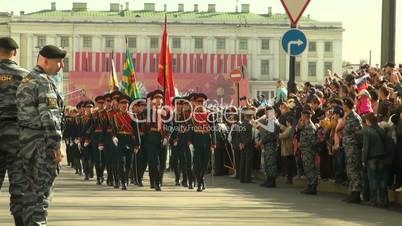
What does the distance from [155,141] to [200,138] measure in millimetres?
931

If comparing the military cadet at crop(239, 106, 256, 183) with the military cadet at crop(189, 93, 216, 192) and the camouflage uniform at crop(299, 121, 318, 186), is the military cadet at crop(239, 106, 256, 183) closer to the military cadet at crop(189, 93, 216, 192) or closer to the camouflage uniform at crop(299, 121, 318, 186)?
the military cadet at crop(189, 93, 216, 192)

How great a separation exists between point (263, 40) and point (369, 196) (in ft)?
466

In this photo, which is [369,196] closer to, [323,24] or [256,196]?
[256,196]

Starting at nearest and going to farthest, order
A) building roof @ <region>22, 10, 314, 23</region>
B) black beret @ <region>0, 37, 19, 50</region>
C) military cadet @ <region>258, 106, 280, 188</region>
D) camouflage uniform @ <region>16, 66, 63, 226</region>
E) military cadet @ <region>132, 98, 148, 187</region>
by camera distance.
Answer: camouflage uniform @ <region>16, 66, 63, 226</region> → black beret @ <region>0, 37, 19, 50</region> → military cadet @ <region>132, 98, 148, 187</region> → military cadet @ <region>258, 106, 280, 188</region> → building roof @ <region>22, 10, 314, 23</region>

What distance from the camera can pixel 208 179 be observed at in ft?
94.2

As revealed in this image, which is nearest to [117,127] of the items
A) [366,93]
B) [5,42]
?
[366,93]

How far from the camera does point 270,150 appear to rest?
2509cm

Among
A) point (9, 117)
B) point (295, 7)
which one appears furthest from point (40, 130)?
point (295, 7)

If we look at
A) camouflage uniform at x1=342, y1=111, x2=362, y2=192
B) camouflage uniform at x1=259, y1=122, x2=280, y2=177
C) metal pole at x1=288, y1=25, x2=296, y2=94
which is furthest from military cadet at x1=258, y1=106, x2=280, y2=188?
camouflage uniform at x1=342, y1=111, x2=362, y2=192

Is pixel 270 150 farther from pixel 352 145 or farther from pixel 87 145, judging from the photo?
pixel 352 145

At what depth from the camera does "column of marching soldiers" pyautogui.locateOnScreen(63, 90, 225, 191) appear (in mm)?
23047

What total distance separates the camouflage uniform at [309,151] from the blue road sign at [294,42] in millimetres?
1315

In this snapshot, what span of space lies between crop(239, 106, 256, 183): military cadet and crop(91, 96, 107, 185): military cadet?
3.04 m

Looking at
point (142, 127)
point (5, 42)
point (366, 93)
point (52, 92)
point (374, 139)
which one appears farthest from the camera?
point (142, 127)
